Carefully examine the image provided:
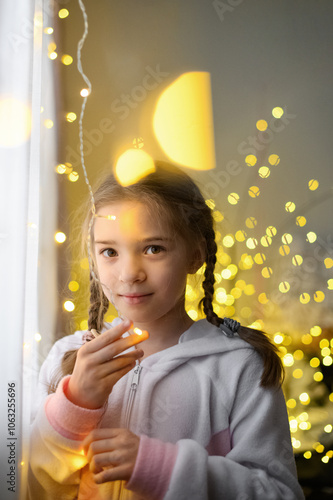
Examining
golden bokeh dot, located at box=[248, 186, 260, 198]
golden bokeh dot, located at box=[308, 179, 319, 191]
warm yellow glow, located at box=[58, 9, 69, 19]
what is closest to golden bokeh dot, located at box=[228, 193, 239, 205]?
golden bokeh dot, located at box=[248, 186, 260, 198]

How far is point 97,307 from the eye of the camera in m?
0.61

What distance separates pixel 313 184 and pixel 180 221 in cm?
23

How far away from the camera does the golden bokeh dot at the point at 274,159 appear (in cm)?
67

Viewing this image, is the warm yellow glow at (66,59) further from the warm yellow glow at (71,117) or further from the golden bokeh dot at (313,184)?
the golden bokeh dot at (313,184)

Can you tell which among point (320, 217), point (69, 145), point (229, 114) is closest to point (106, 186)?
point (69, 145)

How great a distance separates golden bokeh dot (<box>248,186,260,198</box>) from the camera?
2.17 ft

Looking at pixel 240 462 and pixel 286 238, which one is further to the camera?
pixel 286 238

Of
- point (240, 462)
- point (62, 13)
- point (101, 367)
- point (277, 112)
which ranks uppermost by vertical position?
point (62, 13)

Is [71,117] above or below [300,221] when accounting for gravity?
above

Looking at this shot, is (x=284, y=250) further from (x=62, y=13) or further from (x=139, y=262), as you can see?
(x=62, y=13)

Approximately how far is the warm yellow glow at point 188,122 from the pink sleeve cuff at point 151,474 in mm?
356

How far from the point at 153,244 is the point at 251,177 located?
19 centimetres

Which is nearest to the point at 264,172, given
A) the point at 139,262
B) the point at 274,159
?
the point at 274,159

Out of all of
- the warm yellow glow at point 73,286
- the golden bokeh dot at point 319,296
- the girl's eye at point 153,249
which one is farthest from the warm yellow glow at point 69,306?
the golden bokeh dot at point 319,296
